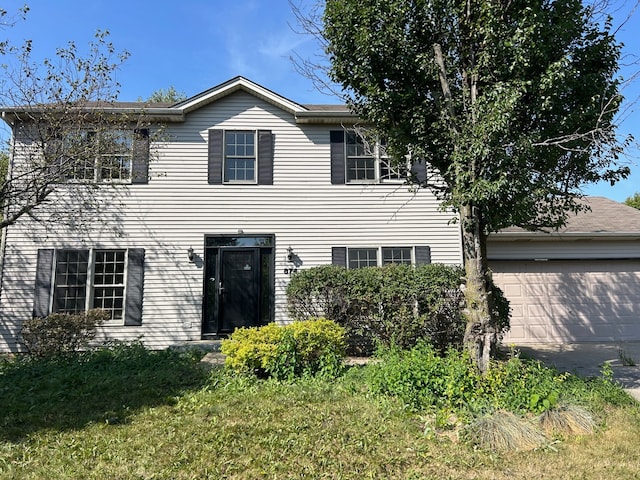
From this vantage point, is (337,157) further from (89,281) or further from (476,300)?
(89,281)

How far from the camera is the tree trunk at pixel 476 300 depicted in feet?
16.4

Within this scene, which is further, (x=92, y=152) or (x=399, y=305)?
(x=399, y=305)

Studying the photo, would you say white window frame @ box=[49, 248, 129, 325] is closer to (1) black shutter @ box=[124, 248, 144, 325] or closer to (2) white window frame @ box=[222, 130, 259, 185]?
(1) black shutter @ box=[124, 248, 144, 325]

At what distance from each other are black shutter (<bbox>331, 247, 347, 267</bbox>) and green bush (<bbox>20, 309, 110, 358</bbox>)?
17.6ft

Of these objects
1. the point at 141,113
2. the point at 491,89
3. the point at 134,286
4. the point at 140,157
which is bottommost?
the point at 134,286

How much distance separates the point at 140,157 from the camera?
29.7 ft

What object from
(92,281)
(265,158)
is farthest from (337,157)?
(92,281)

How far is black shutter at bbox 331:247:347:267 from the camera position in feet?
31.5

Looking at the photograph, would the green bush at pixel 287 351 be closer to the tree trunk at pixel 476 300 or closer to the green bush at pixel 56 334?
the tree trunk at pixel 476 300

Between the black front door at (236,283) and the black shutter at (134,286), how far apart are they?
1480mm

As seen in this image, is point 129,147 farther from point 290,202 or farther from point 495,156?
point 495,156

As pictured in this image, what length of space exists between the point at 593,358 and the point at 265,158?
8416mm

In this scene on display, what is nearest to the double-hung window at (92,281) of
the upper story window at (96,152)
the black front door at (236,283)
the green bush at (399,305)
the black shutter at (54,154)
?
the black front door at (236,283)

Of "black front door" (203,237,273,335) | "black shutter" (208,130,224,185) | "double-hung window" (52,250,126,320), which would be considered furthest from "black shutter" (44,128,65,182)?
"black front door" (203,237,273,335)
